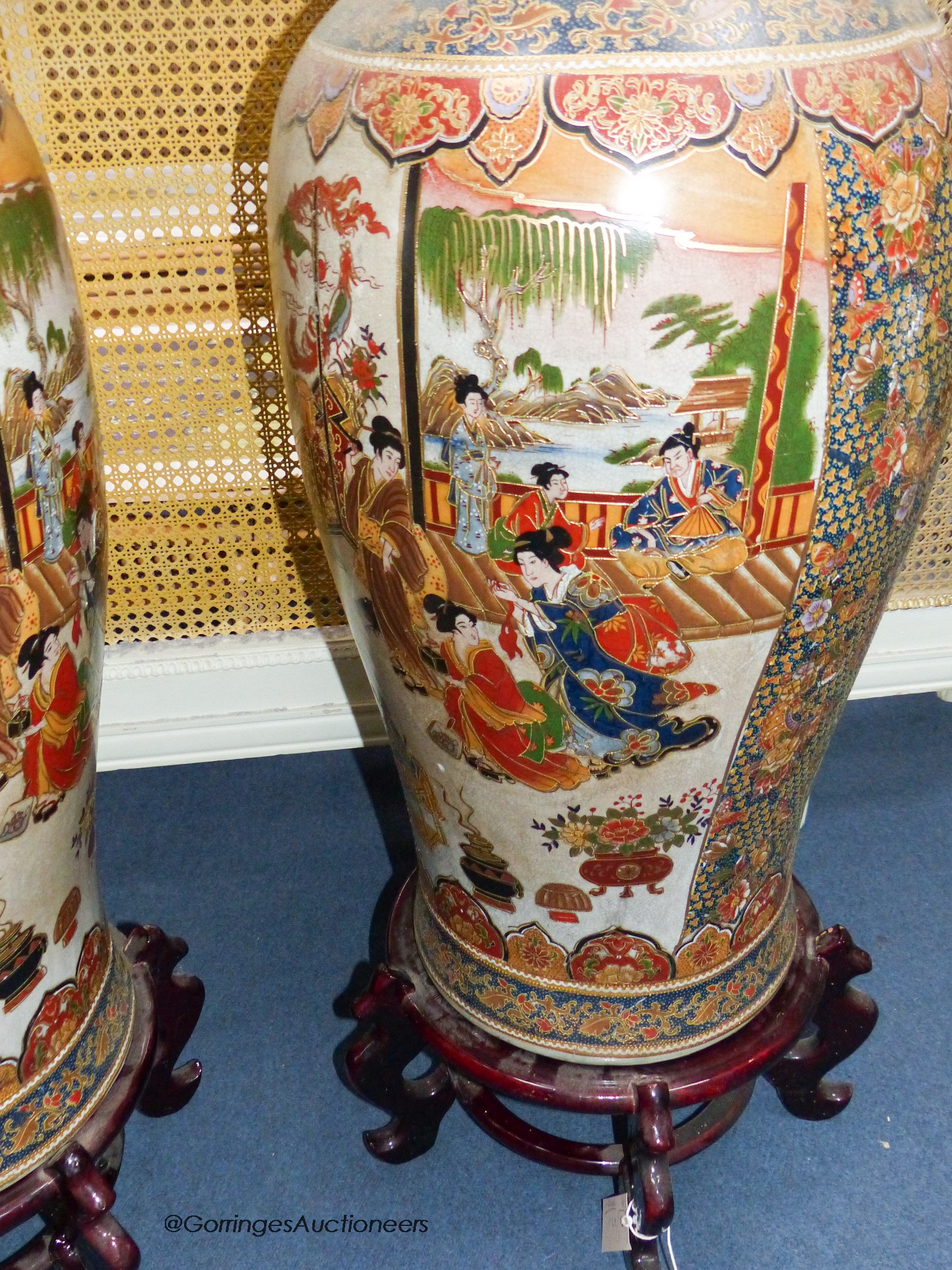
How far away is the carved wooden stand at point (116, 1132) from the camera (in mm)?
1245

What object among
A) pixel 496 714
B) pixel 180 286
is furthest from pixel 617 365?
pixel 180 286

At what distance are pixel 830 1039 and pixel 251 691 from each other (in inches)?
45.7

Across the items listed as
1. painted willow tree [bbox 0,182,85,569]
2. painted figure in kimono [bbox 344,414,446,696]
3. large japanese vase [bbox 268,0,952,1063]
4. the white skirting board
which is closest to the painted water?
large japanese vase [bbox 268,0,952,1063]

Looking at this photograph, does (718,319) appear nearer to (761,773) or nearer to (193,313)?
(761,773)

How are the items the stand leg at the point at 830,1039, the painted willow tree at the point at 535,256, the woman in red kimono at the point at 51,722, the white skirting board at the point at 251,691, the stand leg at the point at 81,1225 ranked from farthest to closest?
the white skirting board at the point at 251,691, the stand leg at the point at 830,1039, the stand leg at the point at 81,1225, the woman in red kimono at the point at 51,722, the painted willow tree at the point at 535,256

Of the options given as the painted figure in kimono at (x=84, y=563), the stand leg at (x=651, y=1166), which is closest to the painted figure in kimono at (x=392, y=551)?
the painted figure in kimono at (x=84, y=563)

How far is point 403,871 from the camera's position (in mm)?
1980

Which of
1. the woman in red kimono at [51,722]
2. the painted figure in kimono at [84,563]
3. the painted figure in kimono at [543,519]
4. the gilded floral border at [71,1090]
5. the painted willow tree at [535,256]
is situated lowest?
the gilded floral border at [71,1090]

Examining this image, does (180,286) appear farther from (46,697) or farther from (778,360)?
(778,360)

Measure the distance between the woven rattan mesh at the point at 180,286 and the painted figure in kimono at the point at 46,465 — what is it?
2.74ft

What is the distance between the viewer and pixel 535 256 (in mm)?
891

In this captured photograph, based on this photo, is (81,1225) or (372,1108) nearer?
(81,1225)

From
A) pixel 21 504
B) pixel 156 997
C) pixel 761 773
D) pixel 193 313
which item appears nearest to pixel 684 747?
pixel 761 773

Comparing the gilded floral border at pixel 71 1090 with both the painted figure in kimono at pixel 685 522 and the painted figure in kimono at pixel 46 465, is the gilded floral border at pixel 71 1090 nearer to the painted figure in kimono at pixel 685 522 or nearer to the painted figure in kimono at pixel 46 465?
the painted figure in kimono at pixel 46 465
